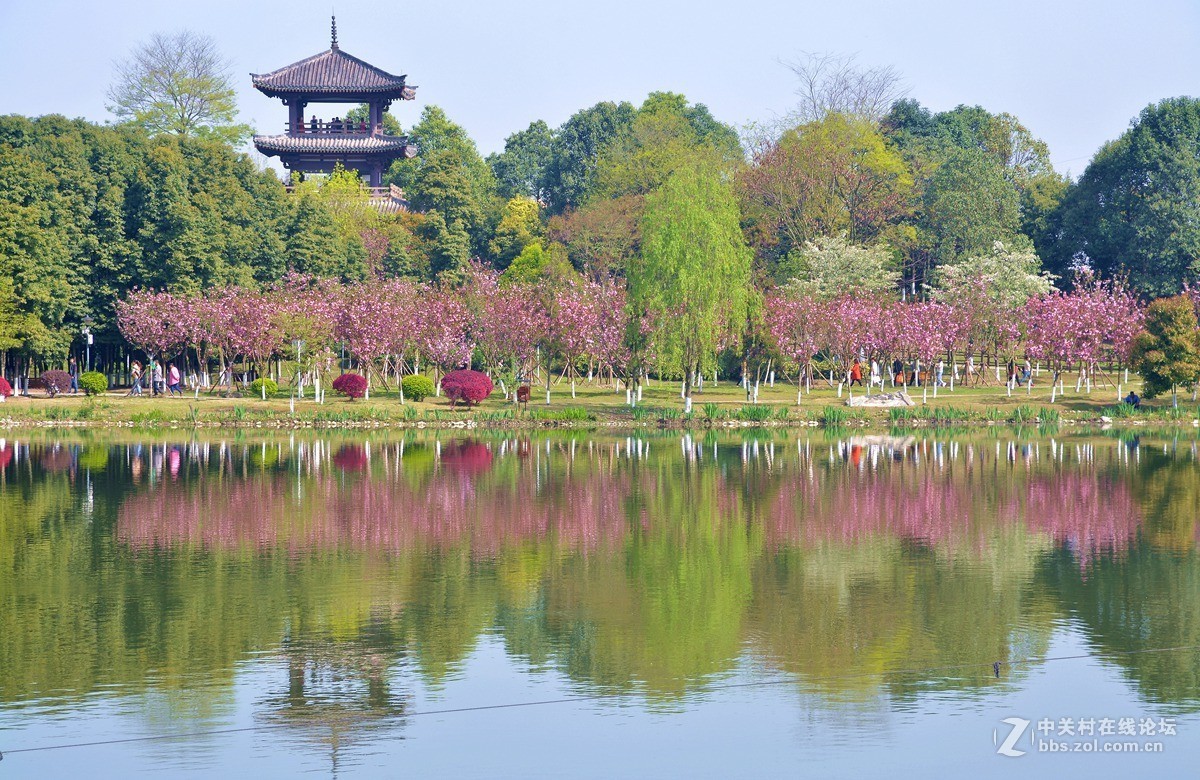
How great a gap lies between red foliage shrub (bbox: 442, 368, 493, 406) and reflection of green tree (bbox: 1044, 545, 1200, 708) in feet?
117

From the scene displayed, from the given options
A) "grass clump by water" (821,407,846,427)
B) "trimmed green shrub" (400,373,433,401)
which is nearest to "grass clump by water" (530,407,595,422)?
"trimmed green shrub" (400,373,433,401)

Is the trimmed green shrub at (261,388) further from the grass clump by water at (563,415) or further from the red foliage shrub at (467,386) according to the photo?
the grass clump by water at (563,415)

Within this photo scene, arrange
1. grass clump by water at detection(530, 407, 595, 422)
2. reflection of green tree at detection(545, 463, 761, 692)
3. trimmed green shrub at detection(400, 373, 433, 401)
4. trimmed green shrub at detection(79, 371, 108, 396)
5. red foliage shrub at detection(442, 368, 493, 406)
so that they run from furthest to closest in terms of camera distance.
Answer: trimmed green shrub at detection(400, 373, 433, 401), trimmed green shrub at detection(79, 371, 108, 396), red foliage shrub at detection(442, 368, 493, 406), grass clump by water at detection(530, 407, 595, 422), reflection of green tree at detection(545, 463, 761, 692)

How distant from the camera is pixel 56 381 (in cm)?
5925

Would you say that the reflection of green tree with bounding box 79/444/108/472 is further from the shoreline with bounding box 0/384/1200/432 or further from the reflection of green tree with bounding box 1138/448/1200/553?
the reflection of green tree with bounding box 1138/448/1200/553

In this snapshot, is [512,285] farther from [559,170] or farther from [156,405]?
[559,170]

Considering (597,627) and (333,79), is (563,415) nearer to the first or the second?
(597,627)

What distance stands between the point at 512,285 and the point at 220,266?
46.3 feet

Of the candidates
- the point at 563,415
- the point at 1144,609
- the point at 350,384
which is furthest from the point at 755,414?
the point at 1144,609

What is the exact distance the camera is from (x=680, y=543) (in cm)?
2655

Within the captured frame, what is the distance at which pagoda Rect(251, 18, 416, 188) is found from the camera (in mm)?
97000

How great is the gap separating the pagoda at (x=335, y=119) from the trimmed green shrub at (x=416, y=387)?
130ft

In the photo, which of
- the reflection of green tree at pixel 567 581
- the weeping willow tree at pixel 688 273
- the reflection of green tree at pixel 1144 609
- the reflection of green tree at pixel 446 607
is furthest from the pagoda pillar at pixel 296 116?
the reflection of green tree at pixel 1144 609

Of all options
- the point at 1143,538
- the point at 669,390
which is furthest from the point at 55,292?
the point at 1143,538
